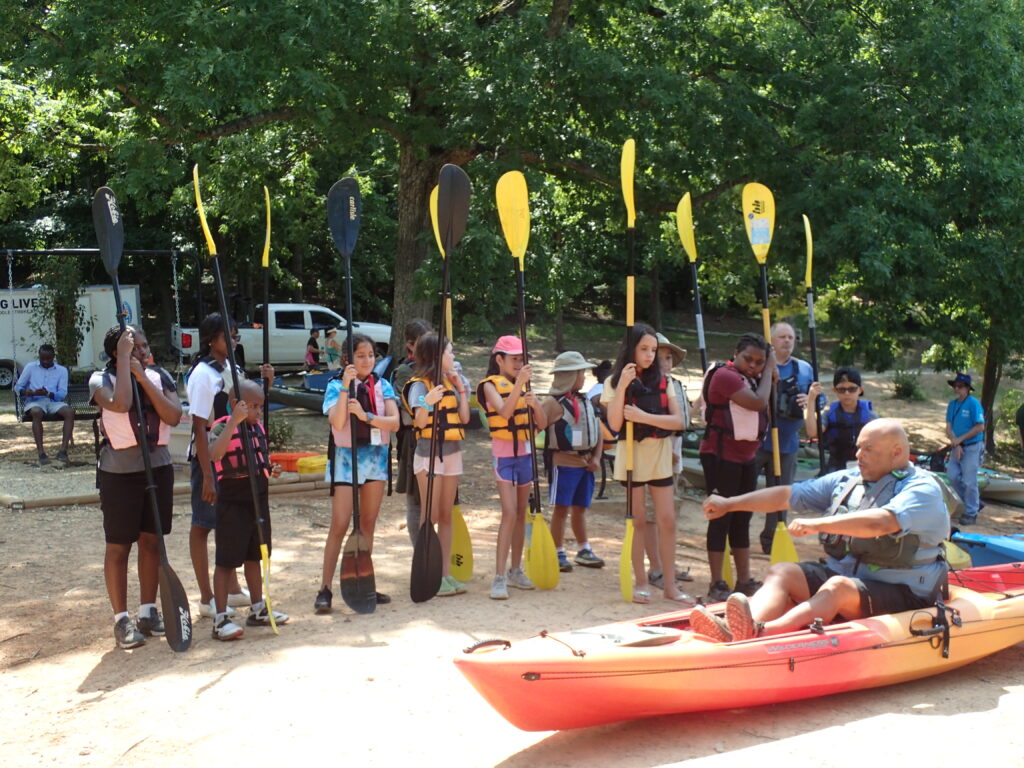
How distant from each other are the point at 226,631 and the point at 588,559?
2.78m

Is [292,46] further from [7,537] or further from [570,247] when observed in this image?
[570,247]

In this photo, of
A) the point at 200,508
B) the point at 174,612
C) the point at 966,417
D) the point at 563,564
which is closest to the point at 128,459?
the point at 200,508

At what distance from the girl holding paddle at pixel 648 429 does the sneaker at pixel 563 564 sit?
78 centimetres

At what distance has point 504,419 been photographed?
6797mm

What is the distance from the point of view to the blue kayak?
7480 mm

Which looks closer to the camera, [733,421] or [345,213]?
[733,421]

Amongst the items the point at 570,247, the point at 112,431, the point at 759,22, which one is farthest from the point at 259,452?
the point at 570,247

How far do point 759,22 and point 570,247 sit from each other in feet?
14.9

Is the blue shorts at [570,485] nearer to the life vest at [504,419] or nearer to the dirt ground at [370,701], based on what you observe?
the dirt ground at [370,701]

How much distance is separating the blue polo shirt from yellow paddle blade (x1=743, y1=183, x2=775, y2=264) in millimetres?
3611

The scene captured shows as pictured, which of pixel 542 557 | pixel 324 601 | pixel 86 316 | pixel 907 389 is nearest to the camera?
pixel 324 601

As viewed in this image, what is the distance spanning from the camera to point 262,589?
6.45 meters

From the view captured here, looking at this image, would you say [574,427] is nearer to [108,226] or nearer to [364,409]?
[364,409]

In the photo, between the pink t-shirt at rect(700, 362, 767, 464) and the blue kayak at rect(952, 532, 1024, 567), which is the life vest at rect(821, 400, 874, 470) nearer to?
the blue kayak at rect(952, 532, 1024, 567)
